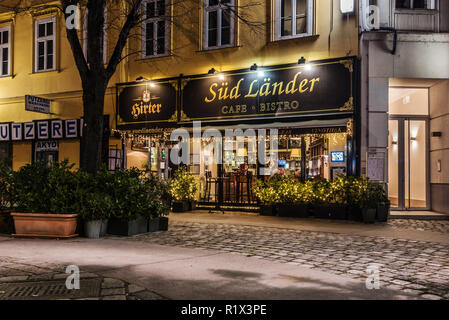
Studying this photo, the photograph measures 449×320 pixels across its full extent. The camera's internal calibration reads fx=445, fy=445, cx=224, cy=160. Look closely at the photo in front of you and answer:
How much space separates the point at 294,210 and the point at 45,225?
6.75 meters

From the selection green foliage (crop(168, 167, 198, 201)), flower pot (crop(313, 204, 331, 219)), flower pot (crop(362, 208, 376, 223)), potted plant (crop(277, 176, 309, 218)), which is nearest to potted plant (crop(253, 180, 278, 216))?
potted plant (crop(277, 176, 309, 218))

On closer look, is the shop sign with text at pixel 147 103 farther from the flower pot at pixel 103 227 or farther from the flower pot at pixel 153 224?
the flower pot at pixel 103 227

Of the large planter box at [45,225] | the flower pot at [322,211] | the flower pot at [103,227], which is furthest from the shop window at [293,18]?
the large planter box at [45,225]

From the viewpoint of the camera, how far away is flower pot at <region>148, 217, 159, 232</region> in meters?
9.87

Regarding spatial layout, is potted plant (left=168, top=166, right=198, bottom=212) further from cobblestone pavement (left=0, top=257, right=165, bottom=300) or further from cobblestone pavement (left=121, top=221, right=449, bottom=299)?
cobblestone pavement (left=0, top=257, right=165, bottom=300)

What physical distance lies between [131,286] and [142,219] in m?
4.64

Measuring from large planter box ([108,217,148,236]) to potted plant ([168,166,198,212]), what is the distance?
490 cm

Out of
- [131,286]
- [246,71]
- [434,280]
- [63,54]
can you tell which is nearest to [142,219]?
[131,286]

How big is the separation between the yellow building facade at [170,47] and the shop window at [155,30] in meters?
0.04

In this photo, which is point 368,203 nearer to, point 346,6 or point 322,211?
point 322,211

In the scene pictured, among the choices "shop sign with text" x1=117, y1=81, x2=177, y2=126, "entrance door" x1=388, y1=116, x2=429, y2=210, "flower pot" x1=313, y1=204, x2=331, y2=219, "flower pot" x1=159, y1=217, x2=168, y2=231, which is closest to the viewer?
"flower pot" x1=159, y1=217, x2=168, y2=231

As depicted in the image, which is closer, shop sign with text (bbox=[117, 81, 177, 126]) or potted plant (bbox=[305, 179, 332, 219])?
potted plant (bbox=[305, 179, 332, 219])

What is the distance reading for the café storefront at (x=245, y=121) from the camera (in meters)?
13.1
